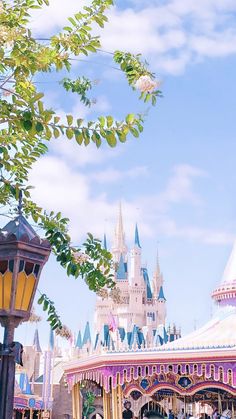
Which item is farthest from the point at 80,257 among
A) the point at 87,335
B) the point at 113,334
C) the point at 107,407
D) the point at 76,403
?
the point at 87,335

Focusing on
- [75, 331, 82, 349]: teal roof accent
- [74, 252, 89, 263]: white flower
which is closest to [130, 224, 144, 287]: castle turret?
[75, 331, 82, 349]: teal roof accent

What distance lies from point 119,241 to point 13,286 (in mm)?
72512

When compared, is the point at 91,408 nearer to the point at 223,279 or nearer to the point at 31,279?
the point at 223,279

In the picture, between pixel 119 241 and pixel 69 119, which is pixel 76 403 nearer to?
pixel 69 119

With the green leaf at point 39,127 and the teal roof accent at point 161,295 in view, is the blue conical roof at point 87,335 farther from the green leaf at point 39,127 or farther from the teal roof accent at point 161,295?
the green leaf at point 39,127

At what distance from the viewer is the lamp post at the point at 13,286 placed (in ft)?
10.4

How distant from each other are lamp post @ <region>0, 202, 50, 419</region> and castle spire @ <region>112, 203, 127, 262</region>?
70193mm

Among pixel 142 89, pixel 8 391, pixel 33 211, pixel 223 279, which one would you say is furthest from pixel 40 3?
pixel 223 279

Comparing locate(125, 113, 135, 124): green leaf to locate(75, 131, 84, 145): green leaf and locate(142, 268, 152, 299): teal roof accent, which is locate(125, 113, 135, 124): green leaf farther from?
locate(142, 268, 152, 299): teal roof accent

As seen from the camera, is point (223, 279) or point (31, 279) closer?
point (31, 279)

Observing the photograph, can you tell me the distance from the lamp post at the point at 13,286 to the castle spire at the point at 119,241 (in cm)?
7019

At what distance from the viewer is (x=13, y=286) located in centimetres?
321

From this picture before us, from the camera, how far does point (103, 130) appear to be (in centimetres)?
339

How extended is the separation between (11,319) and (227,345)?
10472 mm
